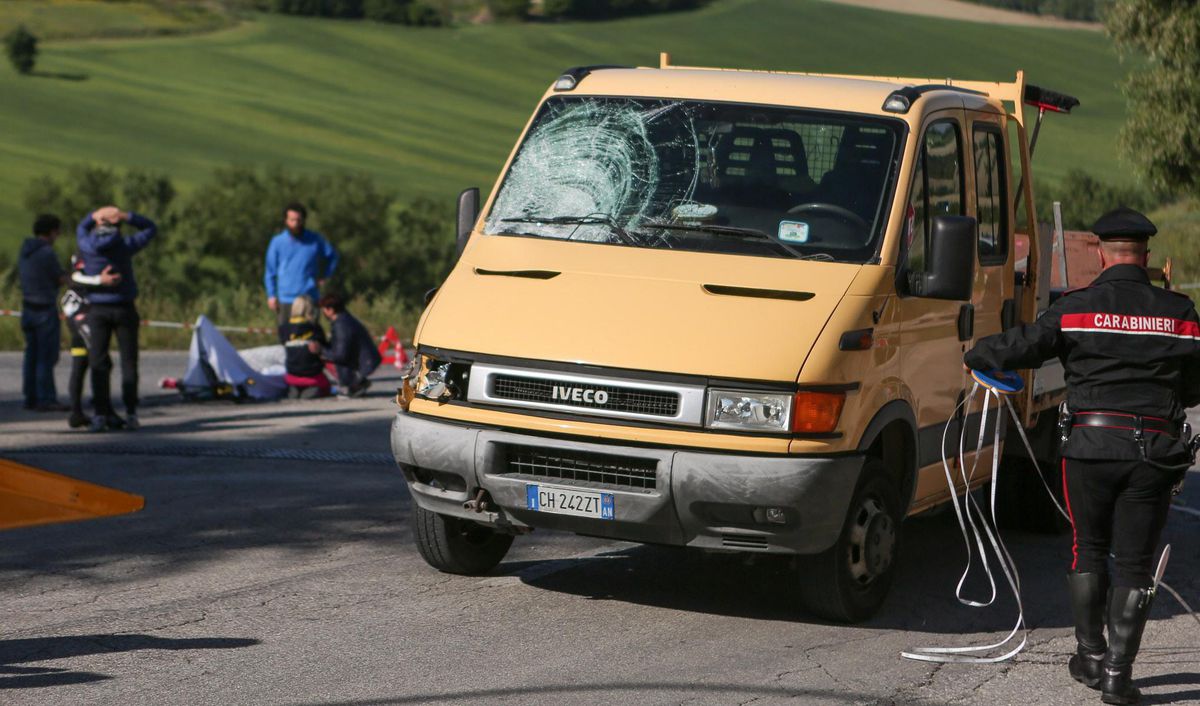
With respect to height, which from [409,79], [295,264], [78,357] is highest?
[409,79]

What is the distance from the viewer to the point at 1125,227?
5895 mm

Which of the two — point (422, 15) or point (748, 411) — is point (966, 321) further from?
point (422, 15)

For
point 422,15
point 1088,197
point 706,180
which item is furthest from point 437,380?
point 422,15

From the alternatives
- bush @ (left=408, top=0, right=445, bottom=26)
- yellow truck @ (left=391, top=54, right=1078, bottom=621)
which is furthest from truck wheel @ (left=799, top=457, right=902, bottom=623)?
bush @ (left=408, top=0, right=445, bottom=26)

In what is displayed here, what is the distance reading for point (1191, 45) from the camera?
28984 millimetres

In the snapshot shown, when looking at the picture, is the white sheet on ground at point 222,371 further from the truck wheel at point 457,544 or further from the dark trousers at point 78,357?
the truck wheel at point 457,544

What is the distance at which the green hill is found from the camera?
69.4 meters

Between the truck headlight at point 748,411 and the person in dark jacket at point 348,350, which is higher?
the truck headlight at point 748,411

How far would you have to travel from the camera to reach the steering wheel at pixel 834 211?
7020 mm

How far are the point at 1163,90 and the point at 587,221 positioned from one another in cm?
2441

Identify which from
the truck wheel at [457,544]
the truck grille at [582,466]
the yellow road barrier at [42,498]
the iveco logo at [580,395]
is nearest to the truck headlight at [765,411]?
the truck grille at [582,466]

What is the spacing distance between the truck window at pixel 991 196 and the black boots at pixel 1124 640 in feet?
7.77

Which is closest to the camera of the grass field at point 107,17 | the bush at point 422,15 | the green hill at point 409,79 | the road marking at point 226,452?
the road marking at point 226,452

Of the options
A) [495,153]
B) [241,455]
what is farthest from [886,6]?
[241,455]
